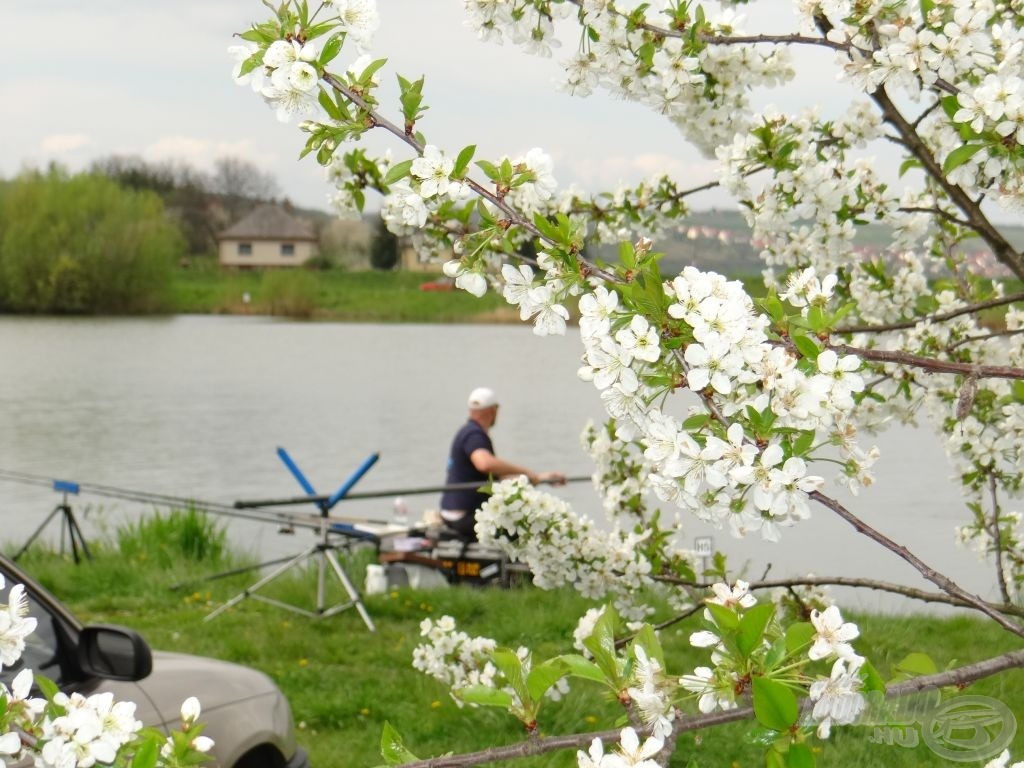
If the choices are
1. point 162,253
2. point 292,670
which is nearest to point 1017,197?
point 292,670

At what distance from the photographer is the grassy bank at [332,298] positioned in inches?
2566

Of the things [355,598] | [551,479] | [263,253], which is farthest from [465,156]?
[263,253]

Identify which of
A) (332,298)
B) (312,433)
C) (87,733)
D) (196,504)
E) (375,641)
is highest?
(332,298)

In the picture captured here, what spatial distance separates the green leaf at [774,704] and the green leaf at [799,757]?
2.1 inches

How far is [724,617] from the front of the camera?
1905 mm

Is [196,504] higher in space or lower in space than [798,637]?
lower

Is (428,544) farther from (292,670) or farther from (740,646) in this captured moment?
(740,646)

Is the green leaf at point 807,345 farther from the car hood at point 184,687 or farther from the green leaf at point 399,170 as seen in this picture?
the car hood at point 184,687

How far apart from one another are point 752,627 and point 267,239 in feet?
357

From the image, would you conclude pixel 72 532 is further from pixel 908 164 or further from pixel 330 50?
pixel 330 50

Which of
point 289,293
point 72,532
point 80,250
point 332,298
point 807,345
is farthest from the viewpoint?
point 332,298

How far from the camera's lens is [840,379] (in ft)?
7.41

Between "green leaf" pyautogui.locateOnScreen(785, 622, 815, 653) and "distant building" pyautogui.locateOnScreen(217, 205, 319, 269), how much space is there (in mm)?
105902

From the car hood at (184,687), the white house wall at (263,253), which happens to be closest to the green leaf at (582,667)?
the car hood at (184,687)
